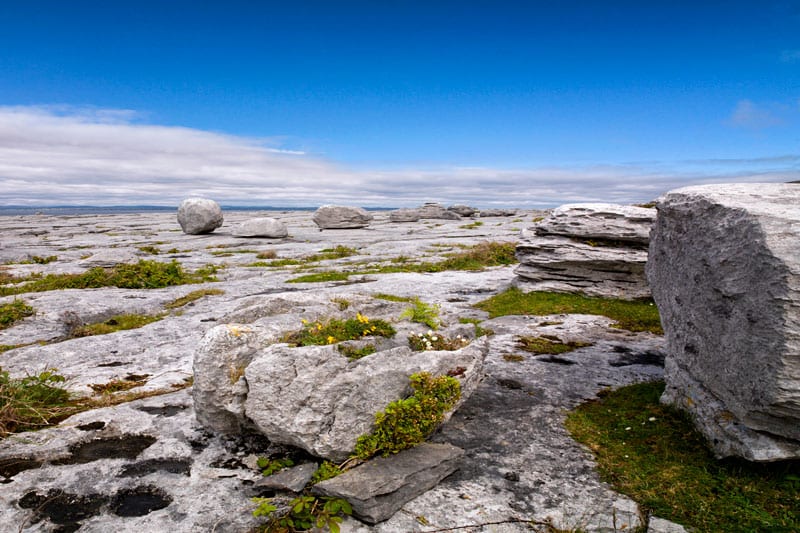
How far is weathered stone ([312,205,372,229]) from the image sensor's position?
68500mm

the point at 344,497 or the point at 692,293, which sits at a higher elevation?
the point at 692,293

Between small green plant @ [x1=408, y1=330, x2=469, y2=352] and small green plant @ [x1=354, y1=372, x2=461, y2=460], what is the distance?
4.77 feet

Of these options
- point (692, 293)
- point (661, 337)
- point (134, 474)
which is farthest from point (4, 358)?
point (661, 337)

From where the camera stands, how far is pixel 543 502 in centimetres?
708

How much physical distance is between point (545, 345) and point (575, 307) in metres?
5.83

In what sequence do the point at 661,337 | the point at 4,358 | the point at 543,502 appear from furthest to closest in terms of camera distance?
the point at 661,337 → the point at 4,358 → the point at 543,502

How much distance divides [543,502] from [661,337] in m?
10.6

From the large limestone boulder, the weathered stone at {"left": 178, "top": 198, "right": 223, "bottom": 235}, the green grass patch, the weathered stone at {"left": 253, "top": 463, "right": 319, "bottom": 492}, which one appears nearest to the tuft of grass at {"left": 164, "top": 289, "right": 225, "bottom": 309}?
the green grass patch

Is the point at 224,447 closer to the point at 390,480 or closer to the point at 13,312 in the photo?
the point at 390,480

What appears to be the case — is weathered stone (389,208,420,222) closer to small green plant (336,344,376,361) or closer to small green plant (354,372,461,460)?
small green plant (336,344,376,361)

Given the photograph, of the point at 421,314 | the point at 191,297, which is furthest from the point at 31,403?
the point at 191,297

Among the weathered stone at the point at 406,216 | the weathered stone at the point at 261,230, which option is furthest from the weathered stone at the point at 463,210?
the weathered stone at the point at 261,230

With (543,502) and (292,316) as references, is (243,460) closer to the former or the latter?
(292,316)

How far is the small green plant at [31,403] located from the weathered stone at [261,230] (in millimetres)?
43859
